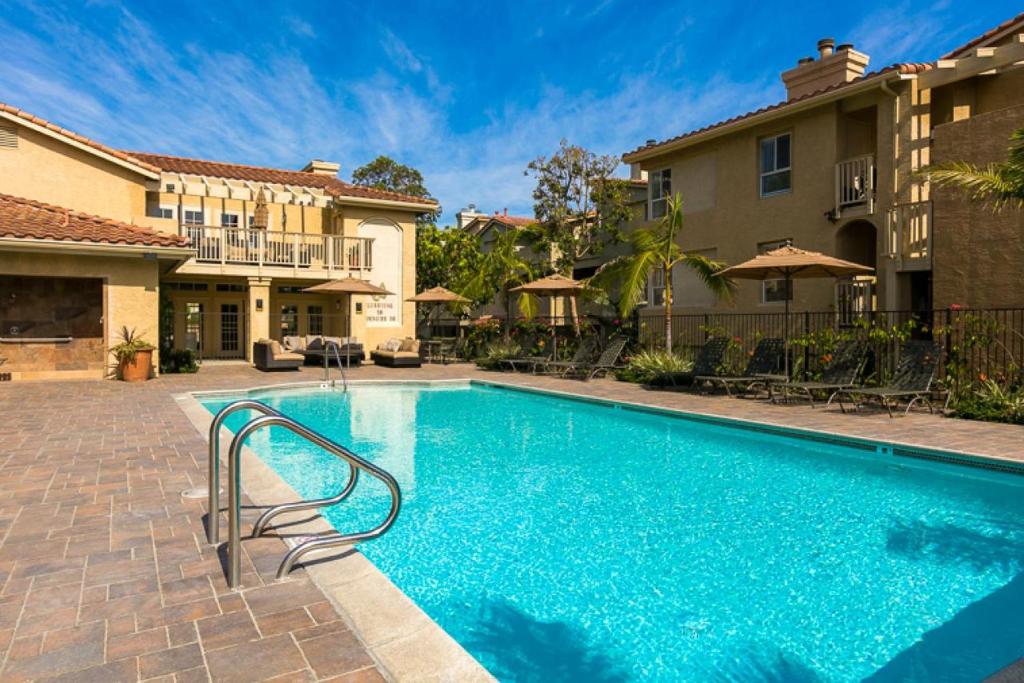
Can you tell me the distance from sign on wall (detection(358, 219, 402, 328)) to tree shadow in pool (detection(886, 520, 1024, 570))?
20.9 metres

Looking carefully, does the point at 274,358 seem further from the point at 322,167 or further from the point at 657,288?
the point at 322,167

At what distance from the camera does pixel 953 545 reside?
18.3 ft

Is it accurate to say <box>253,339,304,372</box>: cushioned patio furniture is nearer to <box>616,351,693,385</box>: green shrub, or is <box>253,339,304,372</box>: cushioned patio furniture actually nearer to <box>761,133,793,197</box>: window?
<box>616,351,693,385</box>: green shrub

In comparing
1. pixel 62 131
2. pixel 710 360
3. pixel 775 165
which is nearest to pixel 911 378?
pixel 710 360

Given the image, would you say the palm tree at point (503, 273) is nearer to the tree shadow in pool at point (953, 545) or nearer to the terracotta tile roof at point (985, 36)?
the terracotta tile roof at point (985, 36)

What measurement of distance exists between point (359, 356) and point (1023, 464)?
60.8 ft

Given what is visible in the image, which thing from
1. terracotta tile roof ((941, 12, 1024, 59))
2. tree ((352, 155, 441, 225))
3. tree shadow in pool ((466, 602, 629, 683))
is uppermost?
tree ((352, 155, 441, 225))

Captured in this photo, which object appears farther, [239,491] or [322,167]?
[322,167]

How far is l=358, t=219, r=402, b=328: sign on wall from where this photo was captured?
24.8 meters

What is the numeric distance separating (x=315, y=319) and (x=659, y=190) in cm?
1464

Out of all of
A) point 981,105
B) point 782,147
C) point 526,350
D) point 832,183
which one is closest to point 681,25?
point 782,147

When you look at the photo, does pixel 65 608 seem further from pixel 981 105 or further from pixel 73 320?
pixel 981 105

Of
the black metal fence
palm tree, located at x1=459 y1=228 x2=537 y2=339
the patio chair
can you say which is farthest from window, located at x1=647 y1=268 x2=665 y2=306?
palm tree, located at x1=459 y1=228 x2=537 y2=339

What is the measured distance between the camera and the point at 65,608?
11.3 feet
